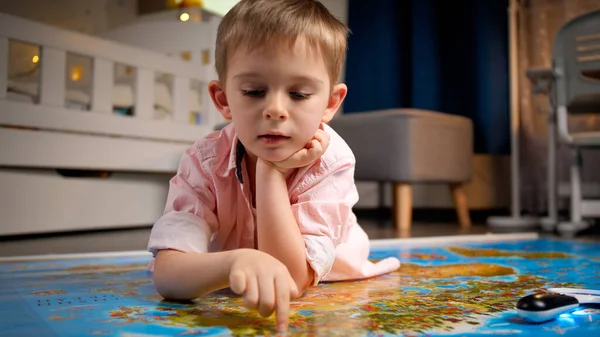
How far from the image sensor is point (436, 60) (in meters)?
2.57

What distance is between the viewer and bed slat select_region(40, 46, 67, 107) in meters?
1.66

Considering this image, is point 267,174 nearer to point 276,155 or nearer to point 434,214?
point 276,155

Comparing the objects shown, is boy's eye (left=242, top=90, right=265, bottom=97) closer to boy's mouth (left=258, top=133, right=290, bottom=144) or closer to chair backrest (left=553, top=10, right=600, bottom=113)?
boy's mouth (left=258, top=133, right=290, bottom=144)

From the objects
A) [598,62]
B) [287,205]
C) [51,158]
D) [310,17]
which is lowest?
[287,205]

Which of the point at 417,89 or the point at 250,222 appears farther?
the point at 417,89

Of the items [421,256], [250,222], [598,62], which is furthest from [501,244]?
[250,222]

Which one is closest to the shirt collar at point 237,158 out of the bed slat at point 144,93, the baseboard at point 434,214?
the bed slat at point 144,93

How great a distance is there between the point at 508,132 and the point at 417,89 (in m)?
0.45

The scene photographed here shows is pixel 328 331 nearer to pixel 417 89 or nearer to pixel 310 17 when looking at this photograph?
pixel 310 17

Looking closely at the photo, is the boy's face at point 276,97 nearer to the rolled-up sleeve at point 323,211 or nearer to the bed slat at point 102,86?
the rolled-up sleeve at point 323,211

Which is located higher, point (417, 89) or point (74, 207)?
point (417, 89)

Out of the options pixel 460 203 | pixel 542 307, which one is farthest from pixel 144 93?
pixel 542 307

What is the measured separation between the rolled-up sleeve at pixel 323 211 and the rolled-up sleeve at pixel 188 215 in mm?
118

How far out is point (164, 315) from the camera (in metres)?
0.59
